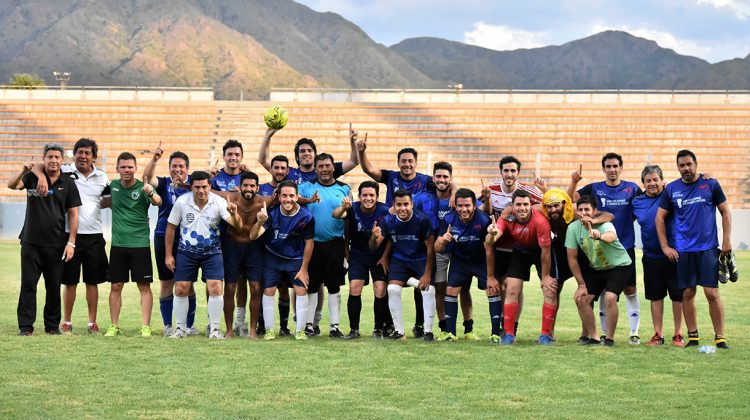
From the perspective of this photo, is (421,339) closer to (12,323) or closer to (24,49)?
(12,323)

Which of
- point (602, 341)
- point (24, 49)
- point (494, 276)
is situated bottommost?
point (602, 341)

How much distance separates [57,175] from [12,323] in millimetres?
2008

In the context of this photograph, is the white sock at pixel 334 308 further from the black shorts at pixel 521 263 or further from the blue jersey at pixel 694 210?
the blue jersey at pixel 694 210

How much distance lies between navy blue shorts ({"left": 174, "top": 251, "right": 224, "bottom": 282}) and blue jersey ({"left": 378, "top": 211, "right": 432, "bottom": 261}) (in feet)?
5.25

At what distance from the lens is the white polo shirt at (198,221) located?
9711 mm

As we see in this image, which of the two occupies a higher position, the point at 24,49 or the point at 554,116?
the point at 24,49

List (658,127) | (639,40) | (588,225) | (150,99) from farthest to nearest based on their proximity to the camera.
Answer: (639,40) < (150,99) < (658,127) < (588,225)

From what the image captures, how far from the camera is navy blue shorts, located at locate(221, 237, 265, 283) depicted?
32.7 ft

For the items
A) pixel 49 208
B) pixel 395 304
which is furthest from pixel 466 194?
pixel 49 208

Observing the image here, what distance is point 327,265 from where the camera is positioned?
33.1 feet

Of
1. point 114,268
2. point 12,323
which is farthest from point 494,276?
point 12,323

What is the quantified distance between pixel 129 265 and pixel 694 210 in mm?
5396

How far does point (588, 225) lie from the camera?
928 centimetres

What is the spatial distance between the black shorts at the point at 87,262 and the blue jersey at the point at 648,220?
5.23m
